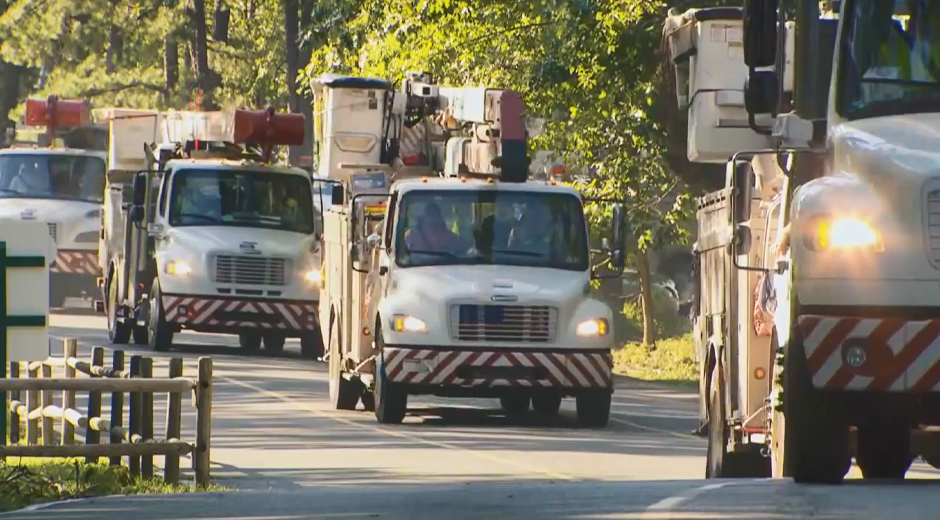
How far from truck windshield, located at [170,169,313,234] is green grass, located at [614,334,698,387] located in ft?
16.2

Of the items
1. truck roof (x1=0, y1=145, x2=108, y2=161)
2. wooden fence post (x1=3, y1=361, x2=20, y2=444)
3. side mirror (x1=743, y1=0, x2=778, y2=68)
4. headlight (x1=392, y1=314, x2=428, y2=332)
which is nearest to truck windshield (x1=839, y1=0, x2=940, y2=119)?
side mirror (x1=743, y1=0, x2=778, y2=68)

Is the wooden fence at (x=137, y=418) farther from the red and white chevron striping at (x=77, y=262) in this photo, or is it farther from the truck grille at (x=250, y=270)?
the red and white chevron striping at (x=77, y=262)

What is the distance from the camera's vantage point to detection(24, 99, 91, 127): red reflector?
1615 inches

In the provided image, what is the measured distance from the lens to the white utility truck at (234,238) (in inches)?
1264

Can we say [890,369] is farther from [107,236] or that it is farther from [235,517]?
[107,236]

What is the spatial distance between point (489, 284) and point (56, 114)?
1995 centimetres

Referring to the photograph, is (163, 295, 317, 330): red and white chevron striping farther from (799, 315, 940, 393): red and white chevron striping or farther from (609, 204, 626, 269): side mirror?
(799, 315, 940, 393): red and white chevron striping

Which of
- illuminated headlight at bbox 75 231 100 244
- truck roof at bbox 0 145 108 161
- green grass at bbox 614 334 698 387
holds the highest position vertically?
truck roof at bbox 0 145 108 161

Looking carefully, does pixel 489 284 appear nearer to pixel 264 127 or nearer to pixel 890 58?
pixel 890 58

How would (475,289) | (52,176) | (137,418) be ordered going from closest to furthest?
(137,418) → (475,289) → (52,176)

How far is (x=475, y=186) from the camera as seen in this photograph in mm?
23109

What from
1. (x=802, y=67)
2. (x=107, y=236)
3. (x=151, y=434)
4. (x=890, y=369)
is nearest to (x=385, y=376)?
(x=151, y=434)

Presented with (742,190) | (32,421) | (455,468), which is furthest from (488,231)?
(742,190)

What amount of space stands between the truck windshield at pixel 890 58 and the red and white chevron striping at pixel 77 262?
3060 cm
